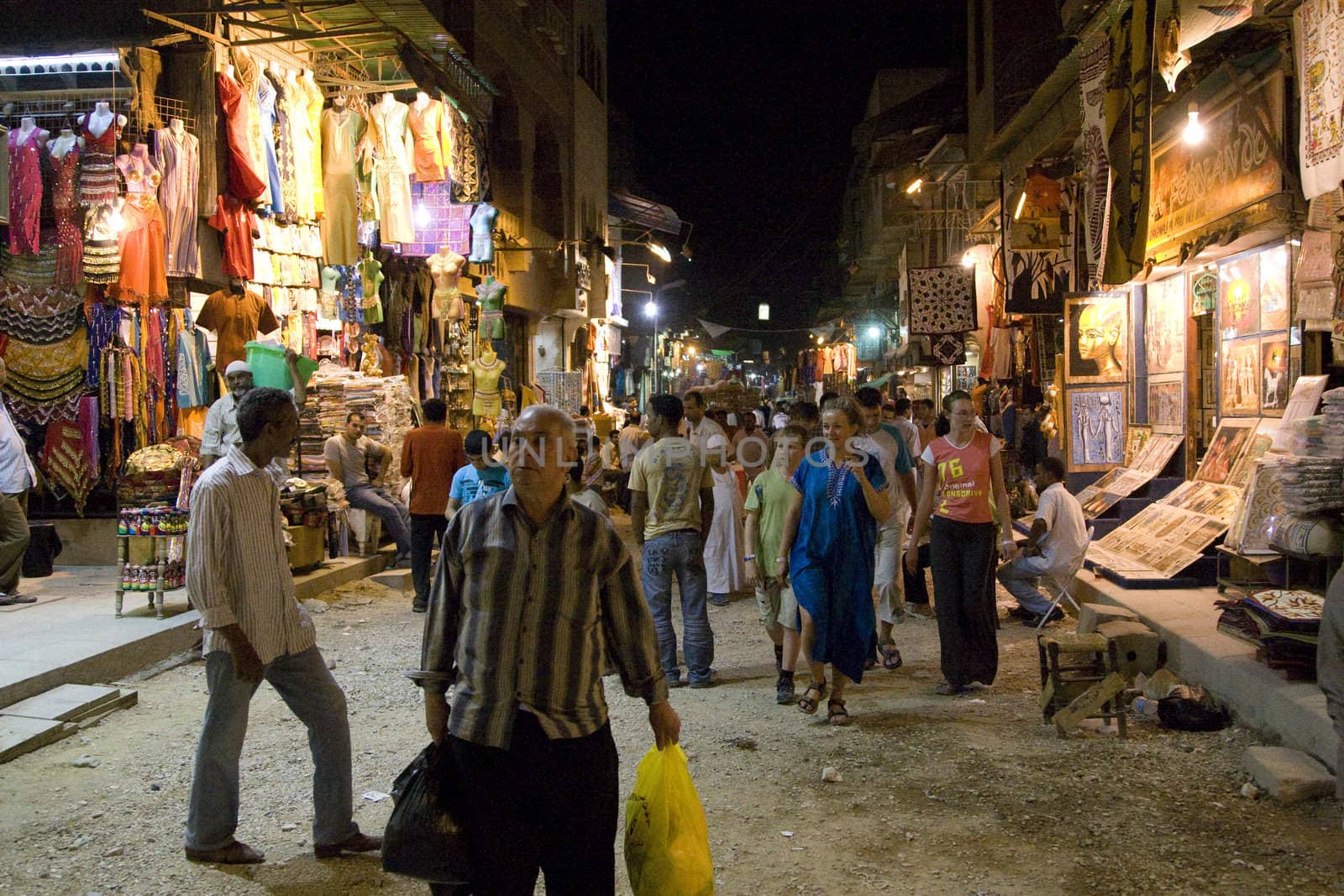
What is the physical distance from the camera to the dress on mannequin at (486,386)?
1695 centimetres

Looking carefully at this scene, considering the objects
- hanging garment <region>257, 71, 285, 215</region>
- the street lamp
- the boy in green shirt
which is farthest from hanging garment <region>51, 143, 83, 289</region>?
the street lamp

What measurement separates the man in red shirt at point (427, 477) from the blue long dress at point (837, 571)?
4.63 m

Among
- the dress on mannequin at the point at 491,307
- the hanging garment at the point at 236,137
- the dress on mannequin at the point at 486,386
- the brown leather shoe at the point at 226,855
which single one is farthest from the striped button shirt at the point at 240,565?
the dress on mannequin at the point at 491,307

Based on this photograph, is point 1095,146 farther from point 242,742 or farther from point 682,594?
point 242,742

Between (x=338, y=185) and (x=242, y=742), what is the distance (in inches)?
359

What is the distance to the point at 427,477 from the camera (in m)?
9.78

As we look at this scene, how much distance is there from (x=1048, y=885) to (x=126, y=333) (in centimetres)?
915

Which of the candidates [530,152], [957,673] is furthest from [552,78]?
[957,673]

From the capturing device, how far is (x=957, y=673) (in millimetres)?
6676

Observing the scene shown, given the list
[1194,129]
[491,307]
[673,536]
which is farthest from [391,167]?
[1194,129]

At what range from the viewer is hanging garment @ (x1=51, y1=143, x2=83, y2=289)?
30.9 feet

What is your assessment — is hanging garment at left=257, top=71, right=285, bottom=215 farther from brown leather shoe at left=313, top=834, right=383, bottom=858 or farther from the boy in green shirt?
brown leather shoe at left=313, top=834, right=383, bottom=858

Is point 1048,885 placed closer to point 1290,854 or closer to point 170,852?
point 1290,854

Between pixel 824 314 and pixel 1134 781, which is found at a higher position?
pixel 824 314
